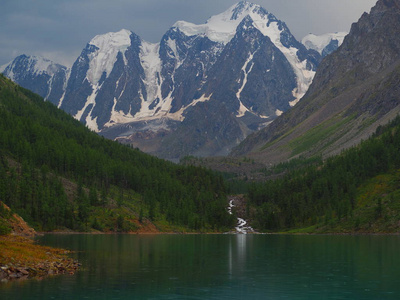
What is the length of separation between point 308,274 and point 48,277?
123 ft

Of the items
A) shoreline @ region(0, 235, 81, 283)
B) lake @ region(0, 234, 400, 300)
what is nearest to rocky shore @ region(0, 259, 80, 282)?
shoreline @ region(0, 235, 81, 283)

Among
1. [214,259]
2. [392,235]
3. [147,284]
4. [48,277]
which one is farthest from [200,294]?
[392,235]

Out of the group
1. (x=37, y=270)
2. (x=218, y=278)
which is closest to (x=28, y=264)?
(x=37, y=270)

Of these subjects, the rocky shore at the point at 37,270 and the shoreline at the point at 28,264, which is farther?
the shoreline at the point at 28,264

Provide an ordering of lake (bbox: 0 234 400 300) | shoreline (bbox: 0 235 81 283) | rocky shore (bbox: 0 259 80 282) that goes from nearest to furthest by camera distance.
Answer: lake (bbox: 0 234 400 300) < rocky shore (bbox: 0 259 80 282) < shoreline (bbox: 0 235 81 283)

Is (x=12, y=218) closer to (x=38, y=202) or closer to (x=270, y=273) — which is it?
(x=38, y=202)

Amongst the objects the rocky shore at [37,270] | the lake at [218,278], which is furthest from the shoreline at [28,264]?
the lake at [218,278]

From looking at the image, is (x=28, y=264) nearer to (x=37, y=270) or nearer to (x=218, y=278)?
(x=37, y=270)

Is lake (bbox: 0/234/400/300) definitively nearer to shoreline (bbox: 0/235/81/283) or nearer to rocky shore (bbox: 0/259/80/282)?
rocky shore (bbox: 0/259/80/282)

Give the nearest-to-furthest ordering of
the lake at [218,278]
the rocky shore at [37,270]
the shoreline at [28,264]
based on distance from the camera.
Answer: the lake at [218,278] < the rocky shore at [37,270] < the shoreline at [28,264]

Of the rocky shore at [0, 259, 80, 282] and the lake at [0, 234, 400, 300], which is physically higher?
the rocky shore at [0, 259, 80, 282]

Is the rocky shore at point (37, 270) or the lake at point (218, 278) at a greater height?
the rocky shore at point (37, 270)

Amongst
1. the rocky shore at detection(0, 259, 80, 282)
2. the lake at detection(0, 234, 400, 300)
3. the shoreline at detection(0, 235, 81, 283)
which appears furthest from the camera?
the shoreline at detection(0, 235, 81, 283)

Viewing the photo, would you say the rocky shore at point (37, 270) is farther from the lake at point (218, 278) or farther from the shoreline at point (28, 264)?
the lake at point (218, 278)
